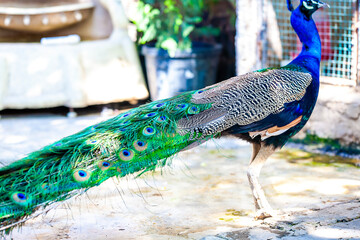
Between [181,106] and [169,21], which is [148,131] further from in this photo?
[169,21]

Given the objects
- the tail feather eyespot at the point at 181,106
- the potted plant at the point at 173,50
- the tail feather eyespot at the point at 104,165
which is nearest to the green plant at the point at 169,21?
the potted plant at the point at 173,50

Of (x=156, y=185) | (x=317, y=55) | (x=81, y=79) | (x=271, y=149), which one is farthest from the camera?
(x=81, y=79)

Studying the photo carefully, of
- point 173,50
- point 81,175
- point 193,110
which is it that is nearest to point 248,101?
point 193,110

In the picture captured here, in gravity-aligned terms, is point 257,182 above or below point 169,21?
below

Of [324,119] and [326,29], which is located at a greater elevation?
[326,29]

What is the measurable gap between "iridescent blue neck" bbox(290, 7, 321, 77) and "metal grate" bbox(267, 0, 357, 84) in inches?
47.6

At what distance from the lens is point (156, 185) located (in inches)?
164

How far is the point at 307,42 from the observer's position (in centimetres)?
377

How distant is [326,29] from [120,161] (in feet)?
10.2

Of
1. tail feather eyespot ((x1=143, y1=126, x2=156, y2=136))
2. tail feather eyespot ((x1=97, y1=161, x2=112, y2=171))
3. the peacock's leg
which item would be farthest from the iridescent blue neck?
tail feather eyespot ((x1=97, y1=161, x2=112, y2=171))

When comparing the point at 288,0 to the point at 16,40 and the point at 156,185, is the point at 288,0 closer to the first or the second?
the point at 156,185

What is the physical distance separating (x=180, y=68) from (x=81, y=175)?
368cm

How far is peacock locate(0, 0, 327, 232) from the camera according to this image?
108 inches

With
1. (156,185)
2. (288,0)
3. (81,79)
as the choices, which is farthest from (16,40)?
(288,0)
